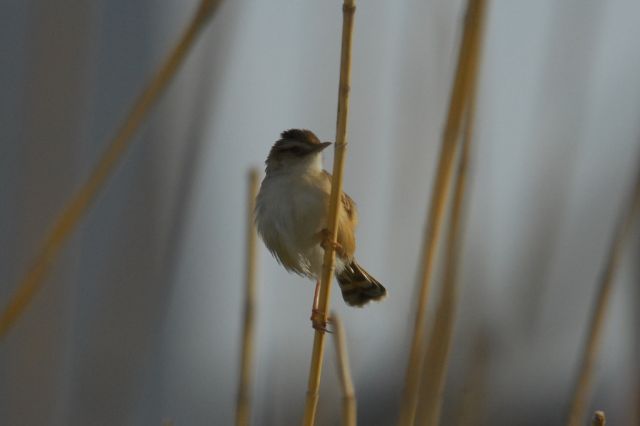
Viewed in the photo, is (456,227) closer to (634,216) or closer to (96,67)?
(634,216)

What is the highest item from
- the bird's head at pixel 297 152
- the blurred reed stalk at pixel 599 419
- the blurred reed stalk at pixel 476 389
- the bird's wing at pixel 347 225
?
the bird's head at pixel 297 152

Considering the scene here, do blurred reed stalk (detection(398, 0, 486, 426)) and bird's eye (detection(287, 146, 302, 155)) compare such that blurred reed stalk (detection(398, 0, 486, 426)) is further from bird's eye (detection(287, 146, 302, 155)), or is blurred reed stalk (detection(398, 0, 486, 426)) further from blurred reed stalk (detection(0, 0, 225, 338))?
bird's eye (detection(287, 146, 302, 155))

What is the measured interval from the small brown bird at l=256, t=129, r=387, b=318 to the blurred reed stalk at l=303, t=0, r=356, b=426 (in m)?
1.23

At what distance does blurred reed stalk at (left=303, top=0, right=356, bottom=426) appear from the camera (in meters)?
2.74

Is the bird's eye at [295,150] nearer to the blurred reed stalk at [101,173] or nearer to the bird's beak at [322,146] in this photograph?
the bird's beak at [322,146]

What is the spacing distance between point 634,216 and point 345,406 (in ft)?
3.28

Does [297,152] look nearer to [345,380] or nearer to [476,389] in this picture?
[476,389]

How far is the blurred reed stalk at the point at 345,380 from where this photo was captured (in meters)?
2.92

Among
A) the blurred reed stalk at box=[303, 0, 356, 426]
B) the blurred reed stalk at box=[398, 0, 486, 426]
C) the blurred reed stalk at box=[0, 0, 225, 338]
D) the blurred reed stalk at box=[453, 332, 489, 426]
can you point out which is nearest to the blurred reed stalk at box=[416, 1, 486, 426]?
the blurred reed stalk at box=[398, 0, 486, 426]

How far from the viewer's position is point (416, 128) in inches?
150

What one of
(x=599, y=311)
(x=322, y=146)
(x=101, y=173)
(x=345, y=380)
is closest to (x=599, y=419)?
(x=599, y=311)

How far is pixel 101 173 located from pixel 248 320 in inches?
36.5

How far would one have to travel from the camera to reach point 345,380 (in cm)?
304

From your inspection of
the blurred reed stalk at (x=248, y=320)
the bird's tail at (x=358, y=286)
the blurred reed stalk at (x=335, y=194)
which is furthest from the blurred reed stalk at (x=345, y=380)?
the bird's tail at (x=358, y=286)
